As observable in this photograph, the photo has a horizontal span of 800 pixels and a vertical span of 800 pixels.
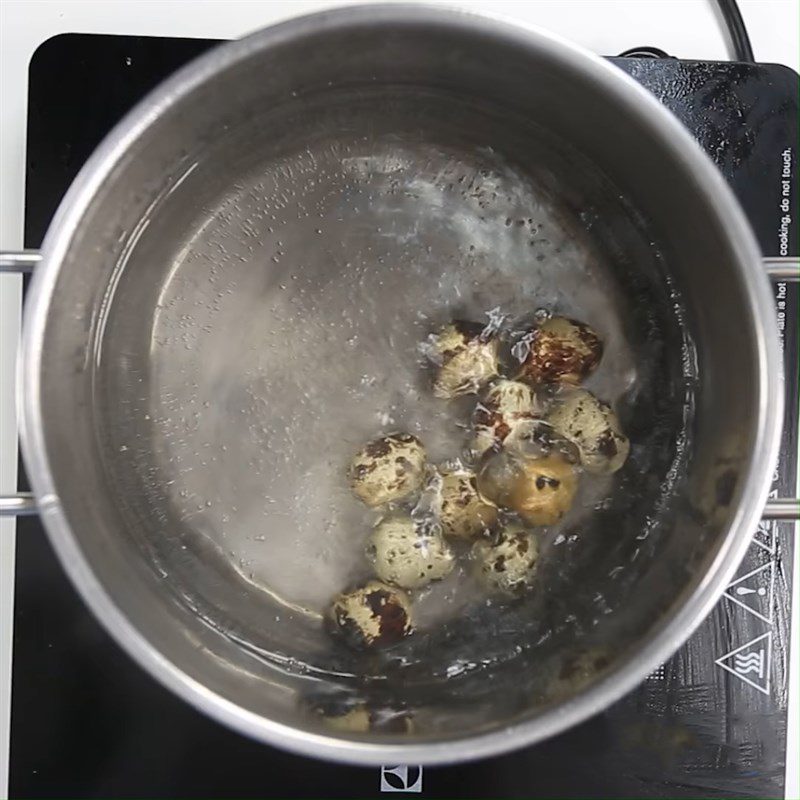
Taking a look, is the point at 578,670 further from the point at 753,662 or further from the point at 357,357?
the point at 357,357

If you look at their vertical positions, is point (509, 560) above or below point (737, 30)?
below

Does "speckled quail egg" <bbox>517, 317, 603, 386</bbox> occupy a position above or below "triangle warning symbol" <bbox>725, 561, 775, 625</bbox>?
above

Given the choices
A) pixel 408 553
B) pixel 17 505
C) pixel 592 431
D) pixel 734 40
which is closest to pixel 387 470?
pixel 408 553

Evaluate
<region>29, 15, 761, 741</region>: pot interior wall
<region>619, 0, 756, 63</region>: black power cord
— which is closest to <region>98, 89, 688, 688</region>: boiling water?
<region>29, 15, 761, 741</region>: pot interior wall

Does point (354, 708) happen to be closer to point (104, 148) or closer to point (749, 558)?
point (749, 558)

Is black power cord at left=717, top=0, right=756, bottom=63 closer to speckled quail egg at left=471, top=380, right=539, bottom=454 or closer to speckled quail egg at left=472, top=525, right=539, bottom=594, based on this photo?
speckled quail egg at left=471, top=380, right=539, bottom=454

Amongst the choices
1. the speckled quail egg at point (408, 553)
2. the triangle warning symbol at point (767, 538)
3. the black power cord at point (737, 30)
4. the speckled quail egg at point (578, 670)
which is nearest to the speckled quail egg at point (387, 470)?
the speckled quail egg at point (408, 553)

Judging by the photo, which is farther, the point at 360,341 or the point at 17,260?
the point at 360,341

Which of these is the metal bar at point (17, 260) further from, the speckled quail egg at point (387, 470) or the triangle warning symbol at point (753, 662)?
the triangle warning symbol at point (753, 662)
